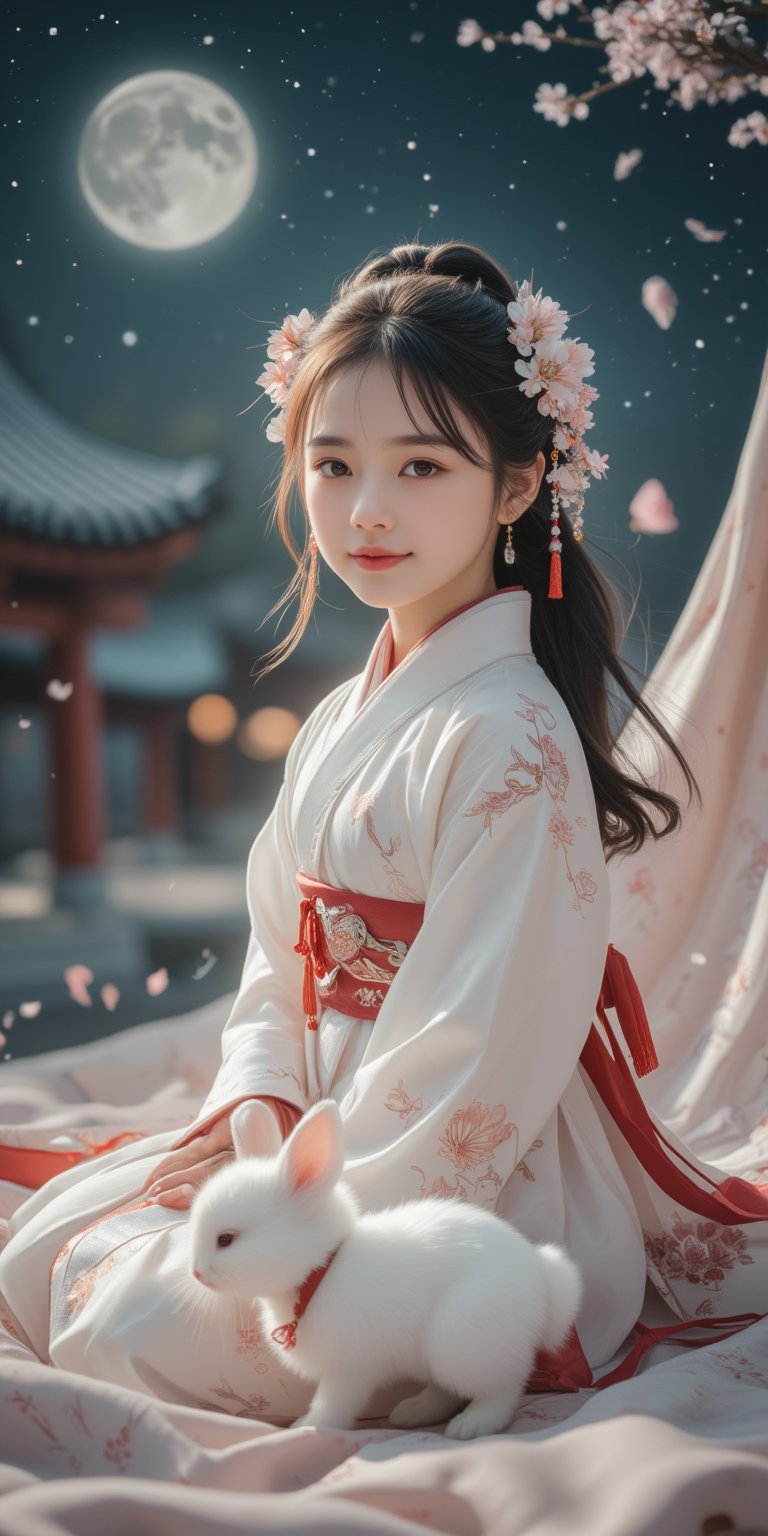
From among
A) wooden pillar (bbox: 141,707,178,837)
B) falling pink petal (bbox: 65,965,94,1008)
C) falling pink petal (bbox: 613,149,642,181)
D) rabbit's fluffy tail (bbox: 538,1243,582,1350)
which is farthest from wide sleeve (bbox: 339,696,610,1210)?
wooden pillar (bbox: 141,707,178,837)

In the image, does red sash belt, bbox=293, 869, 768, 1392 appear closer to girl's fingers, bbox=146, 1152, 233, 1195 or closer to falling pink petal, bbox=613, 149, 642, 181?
girl's fingers, bbox=146, 1152, 233, 1195

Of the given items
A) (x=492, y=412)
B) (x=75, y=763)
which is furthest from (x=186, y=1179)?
(x=75, y=763)

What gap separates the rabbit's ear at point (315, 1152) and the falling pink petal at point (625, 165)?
9.98 ft

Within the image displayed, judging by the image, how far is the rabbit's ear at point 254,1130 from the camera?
1.25 metres

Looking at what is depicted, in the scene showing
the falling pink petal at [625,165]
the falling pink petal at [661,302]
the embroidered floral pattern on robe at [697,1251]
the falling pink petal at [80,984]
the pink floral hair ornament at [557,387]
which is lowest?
the falling pink petal at [80,984]

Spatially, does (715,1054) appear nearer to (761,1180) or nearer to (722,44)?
(761,1180)

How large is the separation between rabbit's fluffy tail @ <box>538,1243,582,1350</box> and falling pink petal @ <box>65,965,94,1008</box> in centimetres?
505

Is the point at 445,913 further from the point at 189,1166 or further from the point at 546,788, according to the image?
the point at 189,1166

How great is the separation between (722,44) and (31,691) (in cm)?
477

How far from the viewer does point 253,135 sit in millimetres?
5160

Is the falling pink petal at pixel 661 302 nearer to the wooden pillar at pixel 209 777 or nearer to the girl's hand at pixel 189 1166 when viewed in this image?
the girl's hand at pixel 189 1166

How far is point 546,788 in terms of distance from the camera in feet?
4.50

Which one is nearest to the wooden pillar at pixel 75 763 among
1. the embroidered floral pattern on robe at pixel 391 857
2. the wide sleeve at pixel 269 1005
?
the wide sleeve at pixel 269 1005

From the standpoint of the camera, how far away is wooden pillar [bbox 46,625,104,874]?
6227mm
